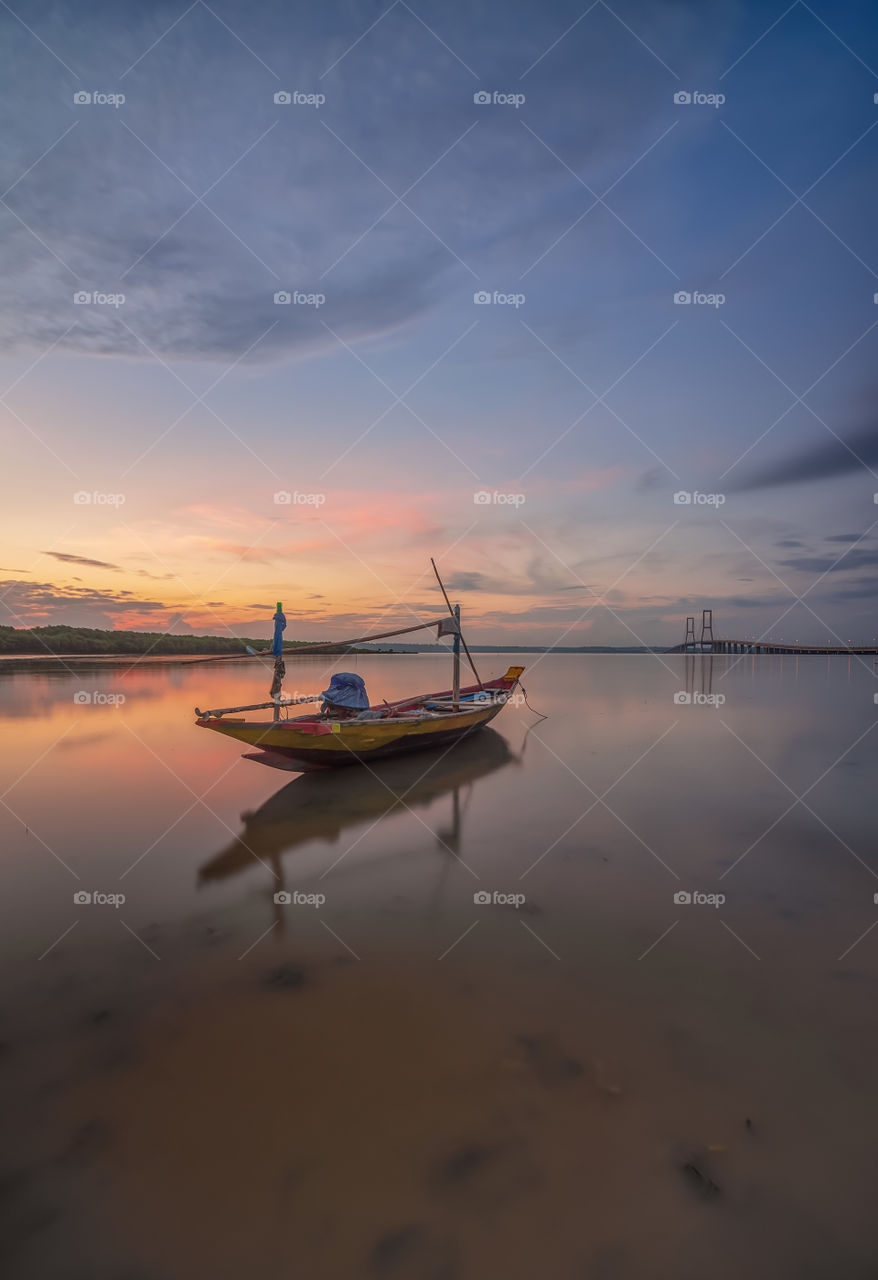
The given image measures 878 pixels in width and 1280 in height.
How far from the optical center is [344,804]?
1179cm

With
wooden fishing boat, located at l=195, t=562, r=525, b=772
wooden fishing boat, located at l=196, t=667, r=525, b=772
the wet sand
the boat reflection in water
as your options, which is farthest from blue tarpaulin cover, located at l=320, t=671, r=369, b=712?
the wet sand

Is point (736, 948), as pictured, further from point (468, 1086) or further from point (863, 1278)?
point (468, 1086)

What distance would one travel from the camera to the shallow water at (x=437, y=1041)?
3281mm

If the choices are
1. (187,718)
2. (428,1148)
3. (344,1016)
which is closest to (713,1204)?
(428,1148)

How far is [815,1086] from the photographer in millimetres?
4336

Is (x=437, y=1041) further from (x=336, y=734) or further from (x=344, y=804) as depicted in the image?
(x=336, y=734)

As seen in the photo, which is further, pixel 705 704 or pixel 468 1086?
pixel 705 704

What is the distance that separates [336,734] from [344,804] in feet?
5.42

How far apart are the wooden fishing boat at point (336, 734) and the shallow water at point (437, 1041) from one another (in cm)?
169

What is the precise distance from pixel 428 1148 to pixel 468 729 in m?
14.2

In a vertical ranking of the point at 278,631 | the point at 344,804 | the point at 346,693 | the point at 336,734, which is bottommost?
the point at 344,804

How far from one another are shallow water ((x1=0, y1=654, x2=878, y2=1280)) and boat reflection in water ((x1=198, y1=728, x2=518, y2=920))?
5.7 inches

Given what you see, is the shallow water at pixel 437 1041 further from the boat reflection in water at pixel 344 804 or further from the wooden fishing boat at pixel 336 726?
the wooden fishing boat at pixel 336 726

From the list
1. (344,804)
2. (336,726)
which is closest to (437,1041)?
(344,804)
